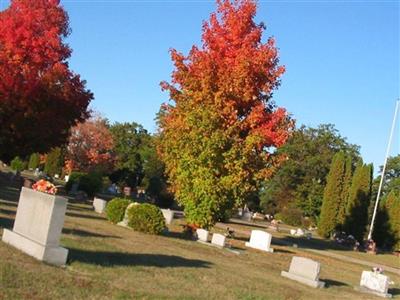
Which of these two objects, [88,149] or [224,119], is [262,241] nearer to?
[224,119]

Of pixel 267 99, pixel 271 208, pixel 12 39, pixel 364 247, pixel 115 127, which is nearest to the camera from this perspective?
pixel 267 99

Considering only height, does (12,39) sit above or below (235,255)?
above

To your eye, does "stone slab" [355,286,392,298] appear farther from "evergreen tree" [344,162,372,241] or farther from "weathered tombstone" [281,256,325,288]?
"evergreen tree" [344,162,372,241]

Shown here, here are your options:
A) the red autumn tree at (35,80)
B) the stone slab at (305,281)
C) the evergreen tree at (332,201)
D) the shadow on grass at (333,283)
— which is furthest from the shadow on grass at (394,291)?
the evergreen tree at (332,201)

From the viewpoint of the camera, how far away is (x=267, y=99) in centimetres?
2659

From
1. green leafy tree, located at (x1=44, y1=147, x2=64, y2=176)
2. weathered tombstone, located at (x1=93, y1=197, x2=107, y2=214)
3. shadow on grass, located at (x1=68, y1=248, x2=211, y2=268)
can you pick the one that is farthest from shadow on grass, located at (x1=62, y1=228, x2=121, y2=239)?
green leafy tree, located at (x1=44, y1=147, x2=64, y2=176)

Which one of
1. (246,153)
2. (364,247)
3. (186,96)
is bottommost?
(364,247)

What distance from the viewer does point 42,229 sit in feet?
34.8

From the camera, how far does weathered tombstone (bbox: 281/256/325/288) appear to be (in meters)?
15.9

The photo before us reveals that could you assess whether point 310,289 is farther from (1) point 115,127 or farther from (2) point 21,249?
(1) point 115,127

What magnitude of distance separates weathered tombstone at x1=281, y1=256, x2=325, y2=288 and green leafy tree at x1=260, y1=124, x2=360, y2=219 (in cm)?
5826

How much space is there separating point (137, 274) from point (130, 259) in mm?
1844

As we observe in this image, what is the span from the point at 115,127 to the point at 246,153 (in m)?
64.3

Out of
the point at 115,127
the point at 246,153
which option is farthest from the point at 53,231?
the point at 115,127
